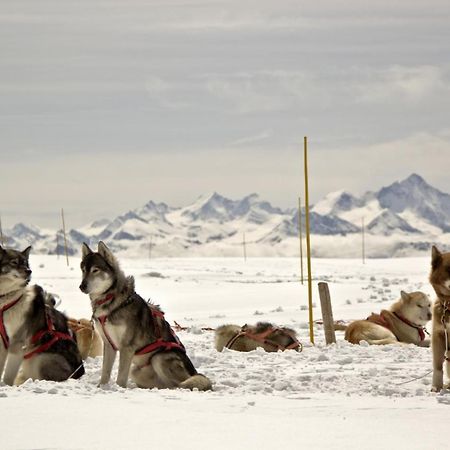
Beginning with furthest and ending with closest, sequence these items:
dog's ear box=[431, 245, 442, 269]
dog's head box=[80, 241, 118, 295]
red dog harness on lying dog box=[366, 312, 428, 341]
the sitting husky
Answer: red dog harness on lying dog box=[366, 312, 428, 341], the sitting husky, dog's head box=[80, 241, 118, 295], dog's ear box=[431, 245, 442, 269]

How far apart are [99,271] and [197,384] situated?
1.40m

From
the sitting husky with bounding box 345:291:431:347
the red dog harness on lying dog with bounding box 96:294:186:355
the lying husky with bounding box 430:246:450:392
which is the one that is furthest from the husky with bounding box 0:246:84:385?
the sitting husky with bounding box 345:291:431:347

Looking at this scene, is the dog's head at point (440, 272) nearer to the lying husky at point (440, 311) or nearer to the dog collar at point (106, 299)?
the lying husky at point (440, 311)

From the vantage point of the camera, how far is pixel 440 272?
24.1 feet

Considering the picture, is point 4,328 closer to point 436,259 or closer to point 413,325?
point 436,259

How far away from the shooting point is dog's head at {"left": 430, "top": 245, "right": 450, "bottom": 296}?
7305 millimetres

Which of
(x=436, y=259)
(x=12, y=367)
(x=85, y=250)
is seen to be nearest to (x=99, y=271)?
(x=85, y=250)

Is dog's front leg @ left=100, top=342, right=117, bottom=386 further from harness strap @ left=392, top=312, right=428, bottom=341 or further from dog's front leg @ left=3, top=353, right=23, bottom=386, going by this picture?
harness strap @ left=392, top=312, right=428, bottom=341

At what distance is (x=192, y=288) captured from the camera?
32438 mm

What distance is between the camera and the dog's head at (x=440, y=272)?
7.30m

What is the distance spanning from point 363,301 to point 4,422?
21.8m

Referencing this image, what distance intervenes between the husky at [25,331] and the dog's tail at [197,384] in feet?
3.87

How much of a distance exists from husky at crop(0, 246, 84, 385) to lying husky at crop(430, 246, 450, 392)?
134 inches

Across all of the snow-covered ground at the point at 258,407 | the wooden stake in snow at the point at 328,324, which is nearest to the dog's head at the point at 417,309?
the wooden stake in snow at the point at 328,324
